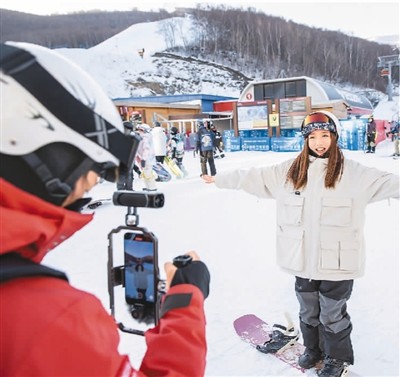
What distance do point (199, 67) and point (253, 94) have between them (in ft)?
107

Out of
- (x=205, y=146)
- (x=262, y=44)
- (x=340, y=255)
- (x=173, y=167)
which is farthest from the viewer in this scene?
(x=262, y=44)

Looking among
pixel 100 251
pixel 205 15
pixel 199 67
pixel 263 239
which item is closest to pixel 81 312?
pixel 100 251

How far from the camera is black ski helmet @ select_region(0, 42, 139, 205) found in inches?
31.1

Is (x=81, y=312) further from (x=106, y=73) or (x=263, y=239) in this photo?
(x=106, y=73)

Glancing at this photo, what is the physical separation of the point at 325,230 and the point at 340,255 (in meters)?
0.16

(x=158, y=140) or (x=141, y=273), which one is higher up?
(x=141, y=273)

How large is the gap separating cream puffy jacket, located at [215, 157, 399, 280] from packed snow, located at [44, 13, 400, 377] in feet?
0.99

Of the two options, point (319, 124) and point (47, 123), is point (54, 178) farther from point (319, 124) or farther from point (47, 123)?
point (319, 124)

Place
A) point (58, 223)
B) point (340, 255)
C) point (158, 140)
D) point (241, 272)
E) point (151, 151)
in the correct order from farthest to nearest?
point (158, 140)
point (151, 151)
point (241, 272)
point (340, 255)
point (58, 223)

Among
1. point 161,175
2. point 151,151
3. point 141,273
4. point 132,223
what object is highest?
point 132,223

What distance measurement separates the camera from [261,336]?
8.89 feet

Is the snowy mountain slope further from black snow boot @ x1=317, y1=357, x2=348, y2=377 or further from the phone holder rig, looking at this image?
the phone holder rig

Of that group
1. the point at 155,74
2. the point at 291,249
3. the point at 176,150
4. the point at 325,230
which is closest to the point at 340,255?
the point at 325,230

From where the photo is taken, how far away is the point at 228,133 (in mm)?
20750
